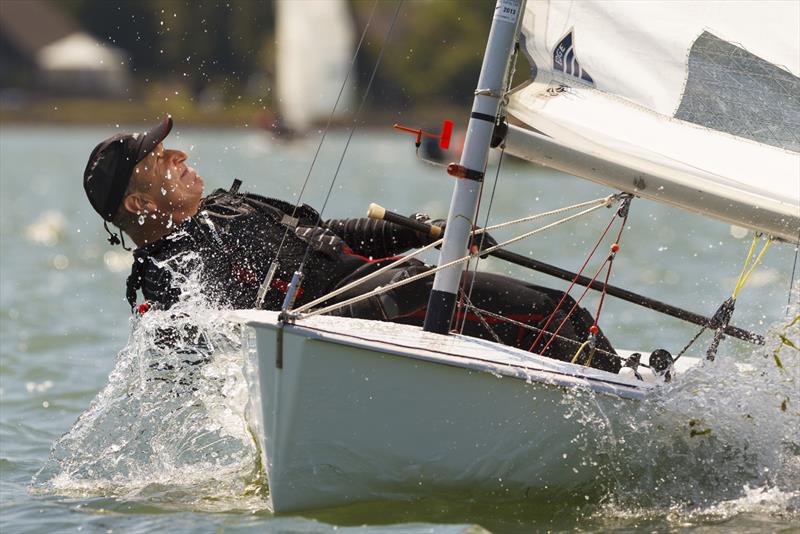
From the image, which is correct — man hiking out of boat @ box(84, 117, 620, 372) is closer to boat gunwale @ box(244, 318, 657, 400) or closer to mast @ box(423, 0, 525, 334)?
mast @ box(423, 0, 525, 334)

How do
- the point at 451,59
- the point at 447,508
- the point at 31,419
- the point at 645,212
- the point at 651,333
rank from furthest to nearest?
1. the point at 451,59
2. the point at 645,212
3. the point at 651,333
4. the point at 31,419
5. the point at 447,508

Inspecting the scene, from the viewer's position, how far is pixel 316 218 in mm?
4242

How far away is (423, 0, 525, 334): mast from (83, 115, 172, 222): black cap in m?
1.00

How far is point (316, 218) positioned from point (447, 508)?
46.4 inches

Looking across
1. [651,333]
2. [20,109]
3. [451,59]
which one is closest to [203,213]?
[651,333]

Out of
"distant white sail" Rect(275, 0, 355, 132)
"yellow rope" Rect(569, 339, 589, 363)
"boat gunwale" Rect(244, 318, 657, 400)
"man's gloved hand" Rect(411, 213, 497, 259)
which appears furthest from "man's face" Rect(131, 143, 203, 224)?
"distant white sail" Rect(275, 0, 355, 132)

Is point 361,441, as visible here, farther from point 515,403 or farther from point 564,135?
point 564,135

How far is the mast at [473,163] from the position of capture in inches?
140

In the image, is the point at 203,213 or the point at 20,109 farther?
the point at 20,109

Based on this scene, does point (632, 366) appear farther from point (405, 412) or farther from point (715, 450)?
point (405, 412)

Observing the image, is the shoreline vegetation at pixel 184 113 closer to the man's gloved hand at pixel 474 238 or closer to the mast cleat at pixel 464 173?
the man's gloved hand at pixel 474 238

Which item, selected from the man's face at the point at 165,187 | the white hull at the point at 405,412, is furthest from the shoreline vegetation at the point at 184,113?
the white hull at the point at 405,412

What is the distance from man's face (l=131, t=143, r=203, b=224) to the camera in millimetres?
4020

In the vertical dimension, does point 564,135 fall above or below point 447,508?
above
